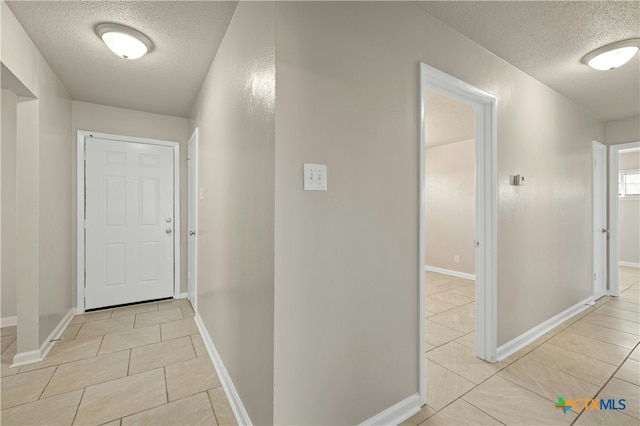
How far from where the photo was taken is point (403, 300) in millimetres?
1694

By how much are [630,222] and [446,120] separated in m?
5.48

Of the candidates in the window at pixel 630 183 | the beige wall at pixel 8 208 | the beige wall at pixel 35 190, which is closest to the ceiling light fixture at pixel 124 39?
the beige wall at pixel 35 190

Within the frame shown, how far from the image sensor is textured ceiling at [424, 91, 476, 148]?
3.47 m

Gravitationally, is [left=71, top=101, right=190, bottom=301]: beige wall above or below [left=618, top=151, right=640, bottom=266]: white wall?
above

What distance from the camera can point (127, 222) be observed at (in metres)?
3.69

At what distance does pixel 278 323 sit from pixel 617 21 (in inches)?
114

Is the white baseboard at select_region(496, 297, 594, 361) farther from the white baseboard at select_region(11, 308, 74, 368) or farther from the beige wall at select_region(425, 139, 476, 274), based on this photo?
the white baseboard at select_region(11, 308, 74, 368)

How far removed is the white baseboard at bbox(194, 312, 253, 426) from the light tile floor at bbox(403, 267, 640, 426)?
938 millimetres

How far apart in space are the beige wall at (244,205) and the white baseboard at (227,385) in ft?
0.18

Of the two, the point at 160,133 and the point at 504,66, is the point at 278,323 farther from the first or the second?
the point at 160,133

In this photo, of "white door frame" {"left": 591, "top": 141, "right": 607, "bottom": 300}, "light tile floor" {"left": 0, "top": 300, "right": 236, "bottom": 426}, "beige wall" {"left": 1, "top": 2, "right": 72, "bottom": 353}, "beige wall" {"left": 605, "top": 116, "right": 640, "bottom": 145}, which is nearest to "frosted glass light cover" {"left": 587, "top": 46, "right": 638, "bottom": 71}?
"white door frame" {"left": 591, "top": 141, "right": 607, "bottom": 300}

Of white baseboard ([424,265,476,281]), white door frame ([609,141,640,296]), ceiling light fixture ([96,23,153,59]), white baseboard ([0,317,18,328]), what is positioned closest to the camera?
ceiling light fixture ([96,23,153,59])

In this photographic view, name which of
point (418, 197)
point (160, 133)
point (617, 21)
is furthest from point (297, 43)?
point (160, 133)

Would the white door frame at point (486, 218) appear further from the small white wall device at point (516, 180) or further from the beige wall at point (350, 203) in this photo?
the small white wall device at point (516, 180)
